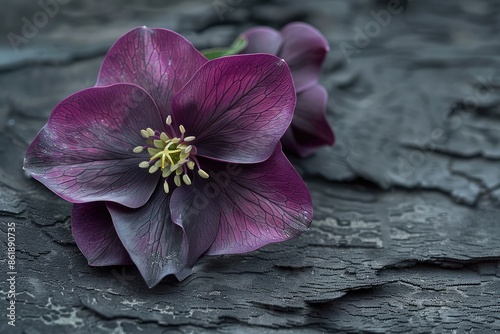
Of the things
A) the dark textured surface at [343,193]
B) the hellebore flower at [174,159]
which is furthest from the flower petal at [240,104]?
the dark textured surface at [343,193]

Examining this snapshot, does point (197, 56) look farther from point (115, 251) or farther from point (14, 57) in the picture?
point (14, 57)

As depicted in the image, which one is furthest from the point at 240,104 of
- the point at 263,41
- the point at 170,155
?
the point at 263,41

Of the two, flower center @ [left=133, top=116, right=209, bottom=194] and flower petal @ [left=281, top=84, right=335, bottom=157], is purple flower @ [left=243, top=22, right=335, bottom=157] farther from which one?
flower center @ [left=133, top=116, right=209, bottom=194]

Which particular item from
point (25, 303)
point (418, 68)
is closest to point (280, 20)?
point (418, 68)

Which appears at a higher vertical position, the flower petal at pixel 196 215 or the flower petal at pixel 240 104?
the flower petal at pixel 240 104

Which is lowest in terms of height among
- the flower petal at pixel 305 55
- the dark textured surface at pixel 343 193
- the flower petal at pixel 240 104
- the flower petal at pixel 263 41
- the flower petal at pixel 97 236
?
the dark textured surface at pixel 343 193

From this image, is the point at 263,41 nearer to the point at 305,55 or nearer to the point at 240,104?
the point at 305,55

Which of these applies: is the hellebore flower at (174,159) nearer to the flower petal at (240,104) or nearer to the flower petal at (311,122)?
the flower petal at (240,104)
